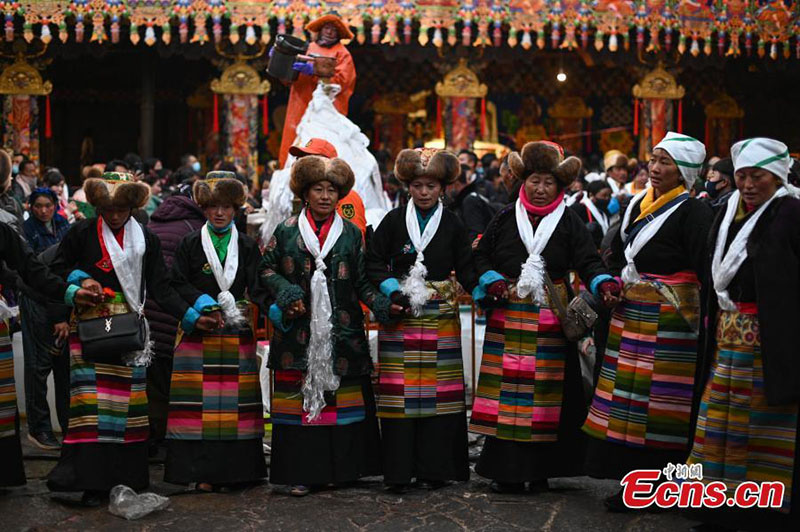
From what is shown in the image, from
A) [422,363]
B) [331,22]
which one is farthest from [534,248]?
[331,22]

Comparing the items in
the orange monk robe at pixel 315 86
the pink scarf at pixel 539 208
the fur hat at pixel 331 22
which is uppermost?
the fur hat at pixel 331 22

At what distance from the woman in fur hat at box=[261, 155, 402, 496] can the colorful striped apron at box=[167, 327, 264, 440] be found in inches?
8.6

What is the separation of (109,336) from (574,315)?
2.51 meters

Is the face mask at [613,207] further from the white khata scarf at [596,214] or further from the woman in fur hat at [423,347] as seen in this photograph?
the woman in fur hat at [423,347]

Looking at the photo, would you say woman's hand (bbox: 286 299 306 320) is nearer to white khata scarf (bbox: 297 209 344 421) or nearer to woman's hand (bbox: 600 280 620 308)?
white khata scarf (bbox: 297 209 344 421)

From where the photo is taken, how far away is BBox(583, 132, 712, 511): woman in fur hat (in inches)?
222

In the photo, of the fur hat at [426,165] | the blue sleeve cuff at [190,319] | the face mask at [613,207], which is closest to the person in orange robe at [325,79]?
the face mask at [613,207]

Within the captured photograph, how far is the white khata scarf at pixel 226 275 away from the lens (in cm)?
595

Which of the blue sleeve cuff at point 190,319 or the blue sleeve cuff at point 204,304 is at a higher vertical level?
the blue sleeve cuff at point 204,304

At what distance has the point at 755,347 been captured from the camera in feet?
16.5

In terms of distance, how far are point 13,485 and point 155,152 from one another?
17365 millimetres

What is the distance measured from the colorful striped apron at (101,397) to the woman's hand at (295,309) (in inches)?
35.8

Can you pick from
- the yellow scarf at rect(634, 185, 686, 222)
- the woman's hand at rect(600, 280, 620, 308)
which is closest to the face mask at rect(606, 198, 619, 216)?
the yellow scarf at rect(634, 185, 686, 222)

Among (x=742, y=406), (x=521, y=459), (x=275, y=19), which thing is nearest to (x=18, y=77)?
(x=275, y=19)
